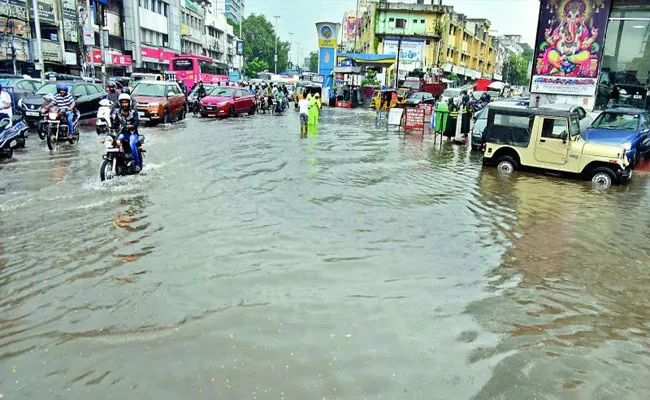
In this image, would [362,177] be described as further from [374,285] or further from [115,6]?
[115,6]

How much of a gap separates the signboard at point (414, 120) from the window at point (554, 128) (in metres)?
9.55

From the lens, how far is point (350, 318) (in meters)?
4.48

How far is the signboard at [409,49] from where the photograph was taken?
55531mm

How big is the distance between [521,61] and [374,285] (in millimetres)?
121403

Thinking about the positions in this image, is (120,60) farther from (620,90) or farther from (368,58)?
(620,90)

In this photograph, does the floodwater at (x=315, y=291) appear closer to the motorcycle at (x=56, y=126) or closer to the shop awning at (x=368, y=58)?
the motorcycle at (x=56, y=126)

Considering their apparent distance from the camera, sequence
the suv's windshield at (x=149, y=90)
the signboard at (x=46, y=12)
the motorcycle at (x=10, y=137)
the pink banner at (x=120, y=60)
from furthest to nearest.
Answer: the pink banner at (x=120, y=60) → the signboard at (x=46, y=12) → the suv's windshield at (x=149, y=90) → the motorcycle at (x=10, y=137)

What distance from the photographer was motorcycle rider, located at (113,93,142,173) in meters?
9.71

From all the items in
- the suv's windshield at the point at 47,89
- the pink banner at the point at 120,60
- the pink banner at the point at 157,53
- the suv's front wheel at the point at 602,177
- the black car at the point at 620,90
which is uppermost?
the pink banner at the point at 157,53

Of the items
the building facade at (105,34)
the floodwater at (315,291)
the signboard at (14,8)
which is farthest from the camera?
the building facade at (105,34)

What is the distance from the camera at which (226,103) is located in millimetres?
24656

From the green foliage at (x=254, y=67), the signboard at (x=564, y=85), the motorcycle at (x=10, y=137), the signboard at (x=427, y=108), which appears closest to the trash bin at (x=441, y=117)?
the signboard at (x=427, y=108)

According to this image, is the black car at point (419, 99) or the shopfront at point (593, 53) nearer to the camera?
the shopfront at point (593, 53)

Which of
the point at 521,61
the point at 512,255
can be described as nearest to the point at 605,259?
the point at 512,255
